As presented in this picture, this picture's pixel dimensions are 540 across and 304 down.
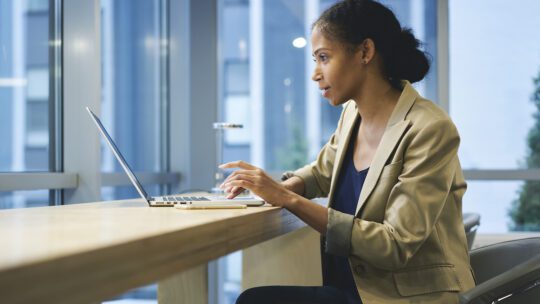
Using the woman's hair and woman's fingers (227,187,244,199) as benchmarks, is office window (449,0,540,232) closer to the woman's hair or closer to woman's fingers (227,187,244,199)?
the woman's hair

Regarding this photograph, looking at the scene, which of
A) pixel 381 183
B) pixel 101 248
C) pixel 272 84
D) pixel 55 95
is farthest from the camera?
pixel 272 84

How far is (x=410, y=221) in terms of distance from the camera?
1.36 metres

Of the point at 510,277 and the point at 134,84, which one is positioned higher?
the point at 134,84

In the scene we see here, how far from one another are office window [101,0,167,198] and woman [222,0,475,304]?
159cm

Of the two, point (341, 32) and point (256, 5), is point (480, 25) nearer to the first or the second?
point (256, 5)

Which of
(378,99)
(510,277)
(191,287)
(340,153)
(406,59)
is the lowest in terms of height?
(191,287)

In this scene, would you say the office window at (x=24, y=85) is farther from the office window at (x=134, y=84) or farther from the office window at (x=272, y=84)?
the office window at (x=272, y=84)

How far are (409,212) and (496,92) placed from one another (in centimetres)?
287

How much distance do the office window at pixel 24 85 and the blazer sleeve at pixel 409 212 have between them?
142cm

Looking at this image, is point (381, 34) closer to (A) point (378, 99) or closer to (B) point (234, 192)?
(A) point (378, 99)

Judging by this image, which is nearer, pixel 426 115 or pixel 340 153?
pixel 426 115

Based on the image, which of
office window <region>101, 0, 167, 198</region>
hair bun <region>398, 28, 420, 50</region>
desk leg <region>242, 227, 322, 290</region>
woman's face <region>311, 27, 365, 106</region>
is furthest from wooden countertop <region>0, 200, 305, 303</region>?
office window <region>101, 0, 167, 198</region>

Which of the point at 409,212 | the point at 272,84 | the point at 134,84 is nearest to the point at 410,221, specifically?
the point at 409,212

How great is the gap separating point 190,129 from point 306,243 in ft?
4.34
